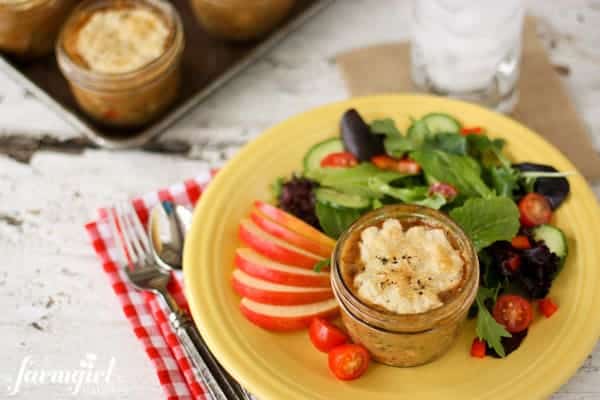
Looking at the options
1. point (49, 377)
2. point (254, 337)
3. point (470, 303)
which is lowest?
point (49, 377)

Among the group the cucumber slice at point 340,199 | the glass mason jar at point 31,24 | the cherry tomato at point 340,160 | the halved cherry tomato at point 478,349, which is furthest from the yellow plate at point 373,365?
the glass mason jar at point 31,24

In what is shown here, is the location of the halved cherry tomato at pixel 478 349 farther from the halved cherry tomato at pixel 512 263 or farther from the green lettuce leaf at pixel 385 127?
the green lettuce leaf at pixel 385 127

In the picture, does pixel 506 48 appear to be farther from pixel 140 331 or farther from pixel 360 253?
pixel 140 331

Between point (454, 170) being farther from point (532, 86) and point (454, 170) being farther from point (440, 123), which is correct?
point (532, 86)

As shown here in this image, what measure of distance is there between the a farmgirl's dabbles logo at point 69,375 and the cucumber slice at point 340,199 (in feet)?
3.36

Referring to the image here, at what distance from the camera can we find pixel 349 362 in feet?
9.26

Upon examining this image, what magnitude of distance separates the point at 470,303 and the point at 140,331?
1253 millimetres

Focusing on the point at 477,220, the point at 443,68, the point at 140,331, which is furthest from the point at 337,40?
the point at 140,331

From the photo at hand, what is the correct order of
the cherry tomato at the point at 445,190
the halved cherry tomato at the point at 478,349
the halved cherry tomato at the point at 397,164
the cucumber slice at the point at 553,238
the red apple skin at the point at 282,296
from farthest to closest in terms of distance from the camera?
the halved cherry tomato at the point at 397,164 → the cherry tomato at the point at 445,190 → the cucumber slice at the point at 553,238 → the red apple skin at the point at 282,296 → the halved cherry tomato at the point at 478,349

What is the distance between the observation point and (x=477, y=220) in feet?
9.97

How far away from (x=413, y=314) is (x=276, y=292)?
1.80 feet

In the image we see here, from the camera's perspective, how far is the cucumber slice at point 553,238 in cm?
309

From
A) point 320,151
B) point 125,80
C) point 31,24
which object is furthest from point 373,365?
point 31,24

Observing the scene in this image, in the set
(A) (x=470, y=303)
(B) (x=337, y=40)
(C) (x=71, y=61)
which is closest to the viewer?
(A) (x=470, y=303)
